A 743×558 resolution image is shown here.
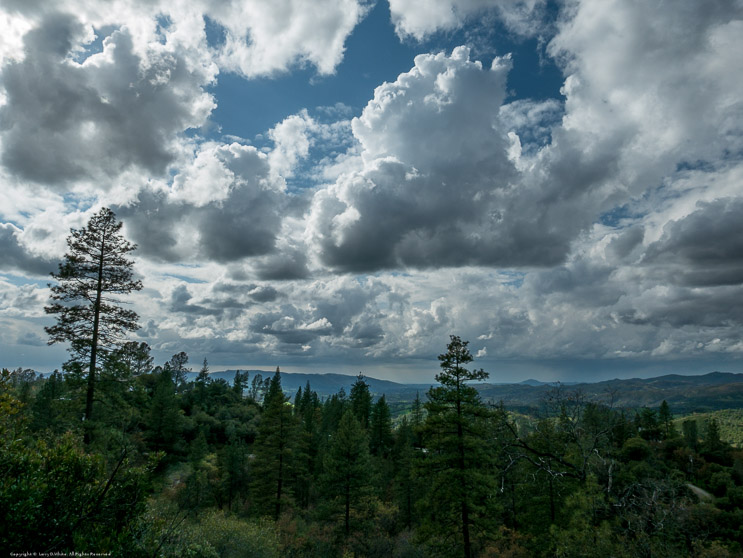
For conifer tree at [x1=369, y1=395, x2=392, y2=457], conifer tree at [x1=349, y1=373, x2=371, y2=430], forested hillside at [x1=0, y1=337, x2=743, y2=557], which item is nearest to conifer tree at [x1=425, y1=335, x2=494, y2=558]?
forested hillside at [x1=0, y1=337, x2=743, y2=557]

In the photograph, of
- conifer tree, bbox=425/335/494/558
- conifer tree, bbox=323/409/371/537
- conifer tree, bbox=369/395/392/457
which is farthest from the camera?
conifer tree, bbox=369/395/392/457

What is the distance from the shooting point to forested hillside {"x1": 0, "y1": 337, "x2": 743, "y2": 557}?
673 cm

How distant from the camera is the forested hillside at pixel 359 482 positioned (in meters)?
6.73

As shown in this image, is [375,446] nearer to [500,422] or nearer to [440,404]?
[440,404]

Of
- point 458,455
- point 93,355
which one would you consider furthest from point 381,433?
point 93,355

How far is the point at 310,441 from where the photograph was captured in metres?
58.5

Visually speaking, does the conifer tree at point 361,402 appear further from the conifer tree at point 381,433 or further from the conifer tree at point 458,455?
the conifer tree at point 458,455

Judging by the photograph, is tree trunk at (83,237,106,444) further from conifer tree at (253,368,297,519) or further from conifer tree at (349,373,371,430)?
conifer tree at (349,373,371,430)

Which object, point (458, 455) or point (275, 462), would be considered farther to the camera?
point (275, 462)

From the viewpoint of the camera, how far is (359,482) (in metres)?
35.5

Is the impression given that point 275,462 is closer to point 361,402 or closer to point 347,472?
point 347,472

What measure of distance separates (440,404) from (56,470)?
20.1 metres

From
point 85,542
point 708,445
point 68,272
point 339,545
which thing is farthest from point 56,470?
point 708,445

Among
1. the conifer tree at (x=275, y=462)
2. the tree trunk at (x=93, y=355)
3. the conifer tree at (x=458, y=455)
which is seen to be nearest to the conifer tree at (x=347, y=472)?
the conifer tree at (x=275, y=462)
